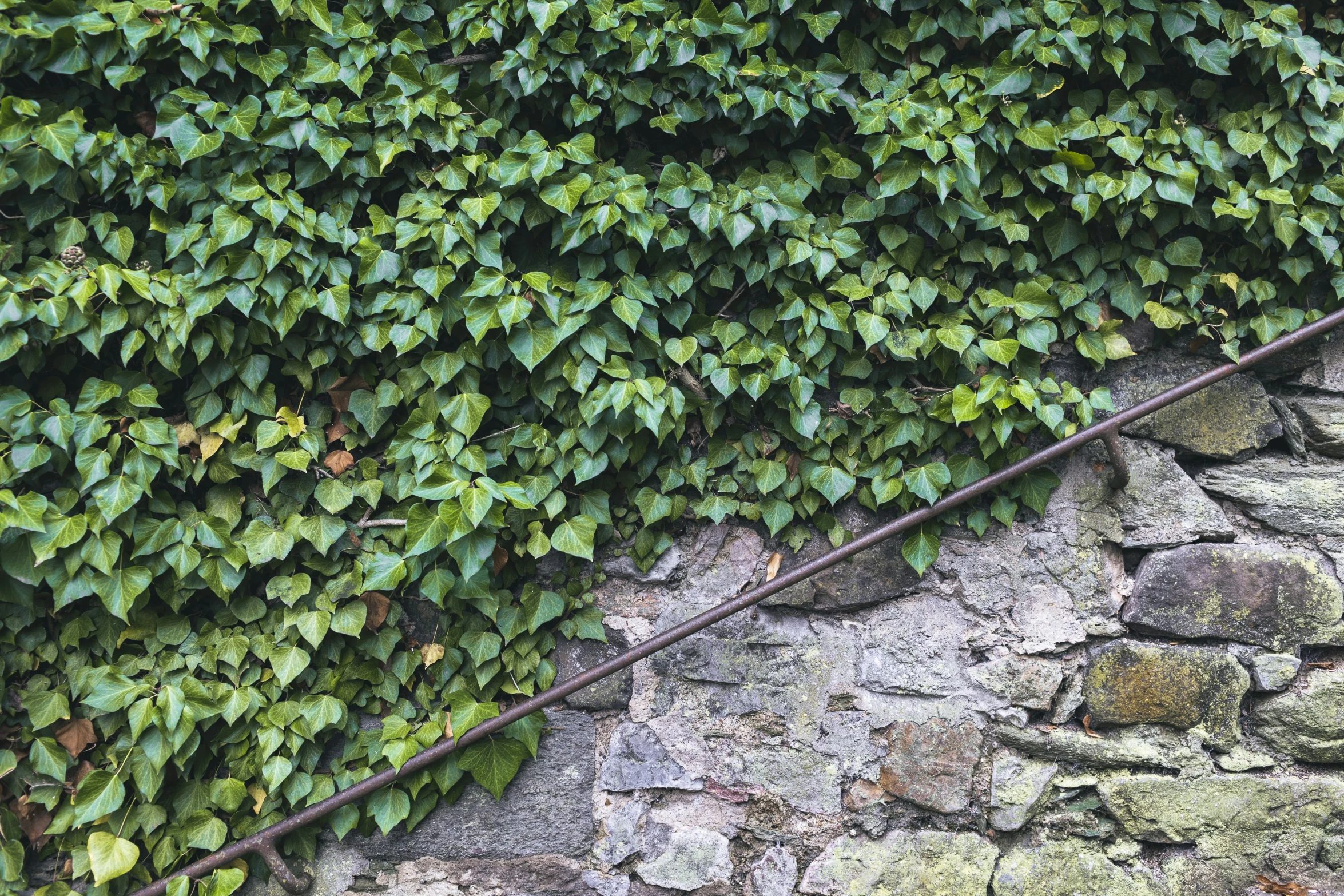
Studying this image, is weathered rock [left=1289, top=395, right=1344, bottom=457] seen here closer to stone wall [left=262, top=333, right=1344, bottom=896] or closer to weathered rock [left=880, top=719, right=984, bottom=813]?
stone wall [left=262, top=333, right=1344, bottom=896]

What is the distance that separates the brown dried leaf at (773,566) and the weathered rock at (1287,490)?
1020 millimetres

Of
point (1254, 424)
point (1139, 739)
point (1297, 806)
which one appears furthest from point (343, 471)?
point (1297, 806)

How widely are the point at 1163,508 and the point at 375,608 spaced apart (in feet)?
6.08

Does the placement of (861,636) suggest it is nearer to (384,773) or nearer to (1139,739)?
(1139,739)

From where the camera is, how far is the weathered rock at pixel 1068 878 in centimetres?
194

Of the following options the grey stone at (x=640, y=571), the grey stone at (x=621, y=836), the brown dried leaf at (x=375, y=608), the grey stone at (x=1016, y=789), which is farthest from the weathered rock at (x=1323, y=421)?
the brown dried leaf at (x=375, y=608)

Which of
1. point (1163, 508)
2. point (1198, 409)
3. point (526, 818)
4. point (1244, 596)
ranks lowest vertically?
point (526, 818)

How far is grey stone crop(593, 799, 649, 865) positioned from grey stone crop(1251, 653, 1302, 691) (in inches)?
57.7

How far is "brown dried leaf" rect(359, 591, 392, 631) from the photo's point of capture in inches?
75.7

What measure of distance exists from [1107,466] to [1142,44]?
0.96 metres

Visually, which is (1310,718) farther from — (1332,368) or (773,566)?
(773,566)

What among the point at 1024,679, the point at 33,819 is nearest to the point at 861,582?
the point at 1024,679

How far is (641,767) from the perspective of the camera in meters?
1.98

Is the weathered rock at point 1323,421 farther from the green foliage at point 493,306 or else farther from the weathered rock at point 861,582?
the weathered rock at point 861,582
